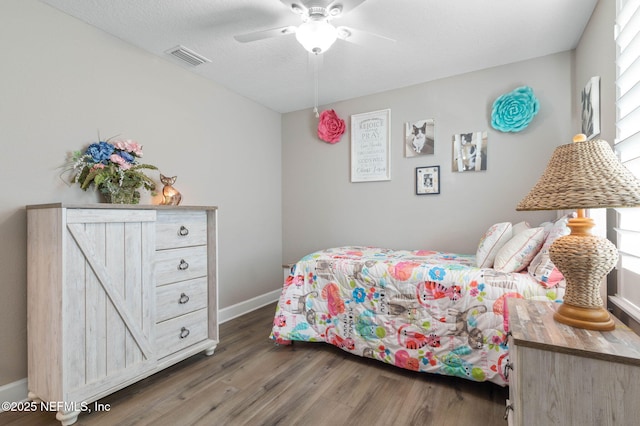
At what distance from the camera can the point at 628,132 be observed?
4.57 ft

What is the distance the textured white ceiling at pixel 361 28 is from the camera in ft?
6.21

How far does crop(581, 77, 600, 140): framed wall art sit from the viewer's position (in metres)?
1.77

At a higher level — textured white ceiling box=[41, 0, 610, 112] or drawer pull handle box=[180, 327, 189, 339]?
textured white ceiling box=[41, 0, 610, 112]

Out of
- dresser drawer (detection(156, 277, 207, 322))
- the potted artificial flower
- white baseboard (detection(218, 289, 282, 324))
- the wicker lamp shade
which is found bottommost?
white baseboard (detection(218, 289, 282, 324))

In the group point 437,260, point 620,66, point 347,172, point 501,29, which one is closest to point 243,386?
point 437,260

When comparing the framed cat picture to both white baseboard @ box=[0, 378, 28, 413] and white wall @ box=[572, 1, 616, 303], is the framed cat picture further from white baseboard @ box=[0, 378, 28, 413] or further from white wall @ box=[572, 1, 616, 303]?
white baseboard @ box=[0, 378, 28, 413]

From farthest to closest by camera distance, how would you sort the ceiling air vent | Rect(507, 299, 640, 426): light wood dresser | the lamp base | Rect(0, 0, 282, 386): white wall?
the ceiling air vent
Rect(0, 0, 282, 386): white wall
the lamp base
Rect(507, 299, 640, 426): light wood dresser

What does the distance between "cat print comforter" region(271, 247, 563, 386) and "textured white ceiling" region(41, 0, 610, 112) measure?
1656mm

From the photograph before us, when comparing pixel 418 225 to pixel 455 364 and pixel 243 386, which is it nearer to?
pixel 455 364

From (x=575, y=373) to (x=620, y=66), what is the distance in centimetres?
144

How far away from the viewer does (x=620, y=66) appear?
1.43m

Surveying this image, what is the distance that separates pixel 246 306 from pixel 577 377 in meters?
2.89

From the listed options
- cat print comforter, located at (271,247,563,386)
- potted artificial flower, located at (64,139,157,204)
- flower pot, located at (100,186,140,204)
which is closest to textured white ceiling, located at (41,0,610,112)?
potted artificial flower, located at (64,139,157,204)

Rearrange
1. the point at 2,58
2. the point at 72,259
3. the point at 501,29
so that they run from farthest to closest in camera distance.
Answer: the point at 501,29
the point at 2,58
the point at 72,259
